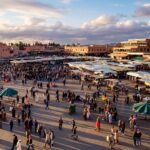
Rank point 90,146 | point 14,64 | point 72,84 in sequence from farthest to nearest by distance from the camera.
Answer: point 14,64 < point 72,84 < point 90,146

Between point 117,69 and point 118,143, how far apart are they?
83.2 ft

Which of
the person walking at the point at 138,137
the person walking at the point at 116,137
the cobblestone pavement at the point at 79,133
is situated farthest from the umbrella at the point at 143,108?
the person walking at the point at 116,137

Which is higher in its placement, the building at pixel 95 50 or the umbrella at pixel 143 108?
the building at pixel 95 50

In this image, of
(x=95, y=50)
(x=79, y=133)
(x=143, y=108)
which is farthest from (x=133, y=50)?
(x=79, y=133)

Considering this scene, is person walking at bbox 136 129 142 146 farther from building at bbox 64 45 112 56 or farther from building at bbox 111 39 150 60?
building at bbox 64 45 112 56

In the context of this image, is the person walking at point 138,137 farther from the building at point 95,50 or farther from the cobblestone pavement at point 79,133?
the building at point 95,50

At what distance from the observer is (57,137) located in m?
17.9

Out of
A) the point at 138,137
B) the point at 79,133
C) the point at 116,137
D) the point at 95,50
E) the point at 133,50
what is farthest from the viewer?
the point at 95,50

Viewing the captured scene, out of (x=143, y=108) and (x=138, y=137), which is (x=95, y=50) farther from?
(x=138, y=137)

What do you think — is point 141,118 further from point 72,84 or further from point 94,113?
point 72,84

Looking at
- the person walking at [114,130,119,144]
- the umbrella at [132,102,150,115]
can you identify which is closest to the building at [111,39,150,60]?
the umbrella at [132,102,150,115]

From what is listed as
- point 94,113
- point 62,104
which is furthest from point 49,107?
point 94,113

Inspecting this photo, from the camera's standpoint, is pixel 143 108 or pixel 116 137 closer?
pixel 116 137

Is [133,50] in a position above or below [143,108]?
above
